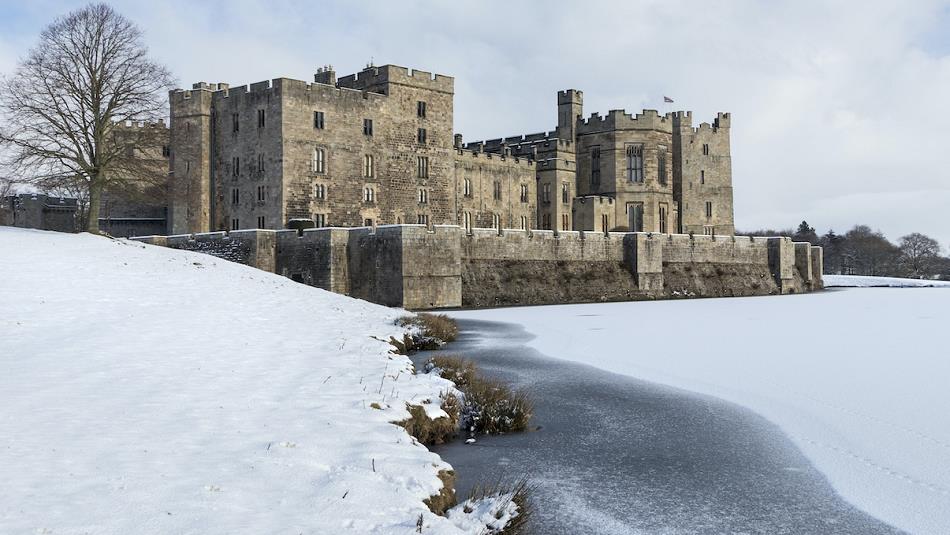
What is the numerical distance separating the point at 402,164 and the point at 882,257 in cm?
9623

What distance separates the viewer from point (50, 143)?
110ft

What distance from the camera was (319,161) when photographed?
48438 millimetres

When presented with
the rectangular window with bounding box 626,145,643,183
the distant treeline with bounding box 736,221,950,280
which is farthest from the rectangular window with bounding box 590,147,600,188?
the distant treeline with bounding box 736,221,950,280

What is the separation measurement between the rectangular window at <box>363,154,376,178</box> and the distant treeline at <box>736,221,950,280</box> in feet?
317

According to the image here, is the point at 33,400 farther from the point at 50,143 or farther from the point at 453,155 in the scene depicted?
the point at 453,155

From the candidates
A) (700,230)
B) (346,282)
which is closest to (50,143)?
(346,282)

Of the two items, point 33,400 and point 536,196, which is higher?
point 536,196

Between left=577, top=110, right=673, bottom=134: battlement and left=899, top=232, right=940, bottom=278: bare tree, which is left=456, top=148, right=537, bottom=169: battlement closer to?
left=577, top=110, right=673, bottom=134: battlement

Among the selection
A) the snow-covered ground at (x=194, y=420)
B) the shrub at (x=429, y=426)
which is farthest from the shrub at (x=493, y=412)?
the snow-covered ground at (x=194, y=420)

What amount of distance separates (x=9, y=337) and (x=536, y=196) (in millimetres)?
53197

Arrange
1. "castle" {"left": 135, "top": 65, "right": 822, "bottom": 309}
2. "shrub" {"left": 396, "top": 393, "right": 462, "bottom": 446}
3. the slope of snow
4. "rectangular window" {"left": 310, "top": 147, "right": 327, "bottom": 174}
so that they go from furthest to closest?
the slope of snow, "rectangular window" {"left": 310, "top": 147, "right": 327, "bottom": 174}, "castle" {"left": 135, "top": 65, "right": 822, "bottom": 309}, "shrub" {"left": 396, "top": 393, "right": 462, "bottom": 446}

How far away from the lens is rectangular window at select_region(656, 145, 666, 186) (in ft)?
212

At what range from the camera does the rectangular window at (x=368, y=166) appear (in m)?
50.6

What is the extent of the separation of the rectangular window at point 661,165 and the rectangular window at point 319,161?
29.0m
